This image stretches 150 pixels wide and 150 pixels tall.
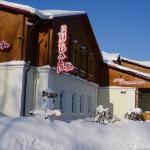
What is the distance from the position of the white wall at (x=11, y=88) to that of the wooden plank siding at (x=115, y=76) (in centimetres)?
1502

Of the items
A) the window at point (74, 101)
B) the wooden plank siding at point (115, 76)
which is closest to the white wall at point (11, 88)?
the window at point (74, 101)

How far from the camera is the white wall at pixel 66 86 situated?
62.5 feet

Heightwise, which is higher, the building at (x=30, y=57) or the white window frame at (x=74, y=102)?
the building at (x=30, y=57)

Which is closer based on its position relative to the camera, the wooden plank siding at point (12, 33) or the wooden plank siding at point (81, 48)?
the wooden plank siding at point (12, 33)

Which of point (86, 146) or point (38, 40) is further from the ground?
point (38, 40)

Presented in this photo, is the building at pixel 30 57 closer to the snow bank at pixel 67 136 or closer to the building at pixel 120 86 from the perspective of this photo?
the snow bank at pixel 67 136

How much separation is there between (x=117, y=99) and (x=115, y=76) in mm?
1965

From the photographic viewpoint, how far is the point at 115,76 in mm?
31891

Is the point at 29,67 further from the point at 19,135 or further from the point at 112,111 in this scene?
the point at 112,111

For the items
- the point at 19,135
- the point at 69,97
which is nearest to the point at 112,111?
the point at 69,97

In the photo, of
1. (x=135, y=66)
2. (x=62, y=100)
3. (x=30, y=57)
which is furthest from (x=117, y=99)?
(x=30, y=57)

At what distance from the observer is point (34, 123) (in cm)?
1064

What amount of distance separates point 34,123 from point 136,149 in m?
3.09

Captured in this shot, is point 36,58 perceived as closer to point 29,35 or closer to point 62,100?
point 29,35
